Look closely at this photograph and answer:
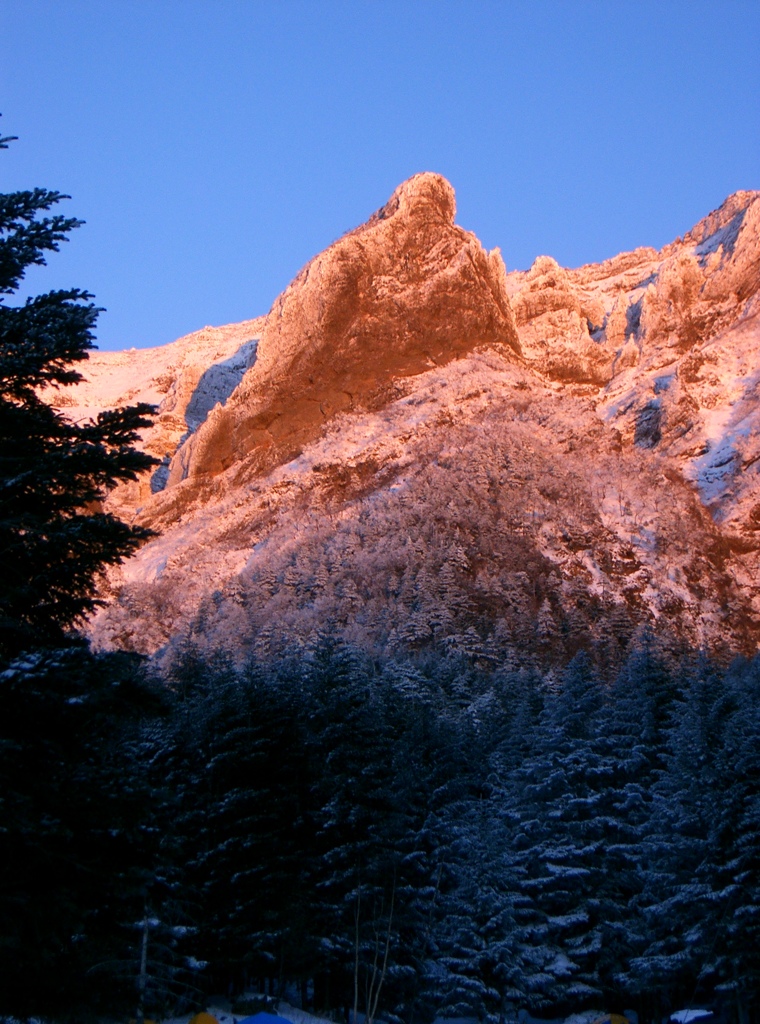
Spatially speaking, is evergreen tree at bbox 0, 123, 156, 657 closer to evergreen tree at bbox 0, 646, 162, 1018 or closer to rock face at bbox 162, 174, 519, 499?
evergreen tree at bbox 0, 646, 162, 1018

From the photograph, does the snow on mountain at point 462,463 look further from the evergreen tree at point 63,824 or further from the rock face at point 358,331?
the evergreen tree at point 63,824

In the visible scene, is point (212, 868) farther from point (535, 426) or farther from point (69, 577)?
point (535, 426)

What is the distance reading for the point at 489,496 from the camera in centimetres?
10700

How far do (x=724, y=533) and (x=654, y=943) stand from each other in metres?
80.5

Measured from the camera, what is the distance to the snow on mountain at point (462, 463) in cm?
9406

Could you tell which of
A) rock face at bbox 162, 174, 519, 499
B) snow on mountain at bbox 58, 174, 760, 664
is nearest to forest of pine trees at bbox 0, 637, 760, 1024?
snow on mountain at bbox 58, 174, 760, 664

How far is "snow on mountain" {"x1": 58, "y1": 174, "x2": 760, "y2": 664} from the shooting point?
94.1 meters

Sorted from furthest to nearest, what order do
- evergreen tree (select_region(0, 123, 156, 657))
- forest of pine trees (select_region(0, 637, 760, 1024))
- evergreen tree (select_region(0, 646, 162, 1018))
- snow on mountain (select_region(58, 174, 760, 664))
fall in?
1. snow on mountain (select_region(58, 174, 760, 664))
2. forest of pine trees (select_region(0, 637, 760, 1024))
3. evergreen tree (select_region(0, 123, 156, 657))
4. evergreen tree (select_region(0, 646, 162, 1018))

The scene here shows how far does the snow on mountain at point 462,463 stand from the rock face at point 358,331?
284mm

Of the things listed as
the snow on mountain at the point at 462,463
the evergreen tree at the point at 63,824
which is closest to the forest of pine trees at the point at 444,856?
the evergreen tree at the point at 63,824

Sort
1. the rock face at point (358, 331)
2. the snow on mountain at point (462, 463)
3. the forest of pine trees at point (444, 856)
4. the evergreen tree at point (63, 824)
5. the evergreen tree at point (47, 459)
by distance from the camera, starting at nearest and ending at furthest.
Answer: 1. the evergreen tree at point (63, 824)
2. the evergreen tree at point (47, 459)
3. the forest of pine trees at point (444, 856)
4. the snow on mountain at point (462, 463)
5. the rock face at point (358, 331)

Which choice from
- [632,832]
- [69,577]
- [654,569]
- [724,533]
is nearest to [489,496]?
[654,569]

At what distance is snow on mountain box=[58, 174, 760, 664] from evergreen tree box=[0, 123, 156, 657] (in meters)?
60.8

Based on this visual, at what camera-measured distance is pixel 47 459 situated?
14281mm
